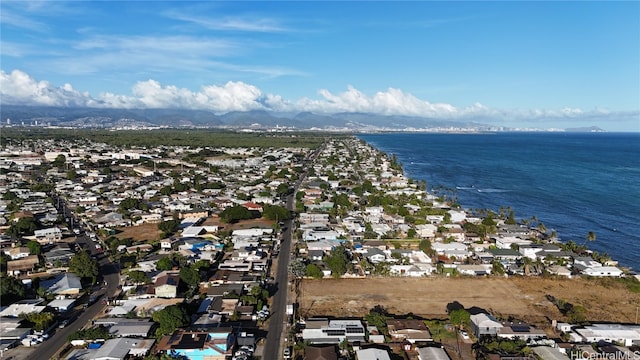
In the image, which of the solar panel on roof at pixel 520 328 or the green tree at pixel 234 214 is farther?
the green tree at pixel 234 214

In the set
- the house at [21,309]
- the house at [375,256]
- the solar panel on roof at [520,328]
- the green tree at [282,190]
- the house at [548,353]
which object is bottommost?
the house at [548,353]

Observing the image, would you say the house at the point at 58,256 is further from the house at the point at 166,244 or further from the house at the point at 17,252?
the house at the point at 166,244

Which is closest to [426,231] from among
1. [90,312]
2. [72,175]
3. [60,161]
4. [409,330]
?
[409,330]

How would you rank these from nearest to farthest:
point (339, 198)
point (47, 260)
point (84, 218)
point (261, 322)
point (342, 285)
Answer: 1. point (261, 322)
2. point (342, 285)
3. point (47, 260)
4. point (84, 218)
5. point (339, 198)

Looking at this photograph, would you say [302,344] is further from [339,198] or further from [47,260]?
[339,198]

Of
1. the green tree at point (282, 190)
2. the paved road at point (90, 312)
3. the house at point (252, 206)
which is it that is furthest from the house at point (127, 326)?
the green tree at point (282, 190)

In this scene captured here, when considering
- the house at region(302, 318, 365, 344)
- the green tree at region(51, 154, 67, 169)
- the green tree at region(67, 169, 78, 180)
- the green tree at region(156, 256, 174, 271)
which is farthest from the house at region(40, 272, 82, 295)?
the green tree at region(51, 154, 67, 169)

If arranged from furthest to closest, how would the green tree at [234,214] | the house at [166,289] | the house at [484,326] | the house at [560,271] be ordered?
1. the green tree at [234,214]
2. the house at [560,271]
3. the house at [166,289]
4. the house at [484,326]

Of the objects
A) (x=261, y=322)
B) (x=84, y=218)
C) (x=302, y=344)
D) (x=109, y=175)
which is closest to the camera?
(x=302, y=344)

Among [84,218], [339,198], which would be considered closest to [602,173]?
[339,198]
